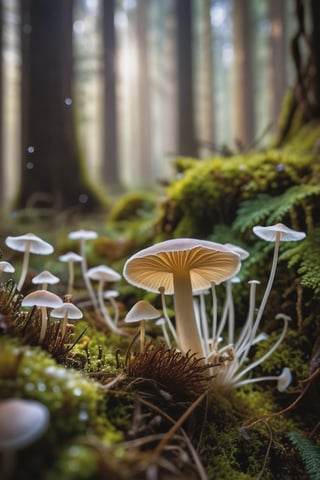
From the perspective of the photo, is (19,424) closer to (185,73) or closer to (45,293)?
(45,293)

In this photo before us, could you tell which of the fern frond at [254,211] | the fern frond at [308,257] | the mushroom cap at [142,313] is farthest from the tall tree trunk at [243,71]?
the mushroom cap at [142,313]

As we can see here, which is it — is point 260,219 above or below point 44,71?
below

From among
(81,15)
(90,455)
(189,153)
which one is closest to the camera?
(90,455)

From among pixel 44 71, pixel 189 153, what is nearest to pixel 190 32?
pixel 189 153

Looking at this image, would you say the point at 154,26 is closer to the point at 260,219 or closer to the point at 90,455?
the point at 260,219

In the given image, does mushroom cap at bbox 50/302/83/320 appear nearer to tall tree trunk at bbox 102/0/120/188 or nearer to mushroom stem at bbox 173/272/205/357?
mushroom stem at bbox 173/272/205/357

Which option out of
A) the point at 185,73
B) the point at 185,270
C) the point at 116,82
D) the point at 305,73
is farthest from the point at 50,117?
the point at 116,82

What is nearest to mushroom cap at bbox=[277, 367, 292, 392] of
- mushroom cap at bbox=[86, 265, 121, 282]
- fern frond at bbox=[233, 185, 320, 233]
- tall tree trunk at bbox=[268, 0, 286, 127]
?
fern frond at bbox=[233, 185, 320, 233]
